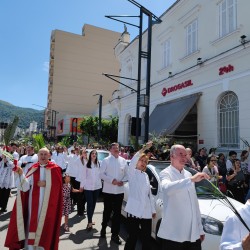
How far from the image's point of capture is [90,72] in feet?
241

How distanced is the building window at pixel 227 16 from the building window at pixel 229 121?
123 inches

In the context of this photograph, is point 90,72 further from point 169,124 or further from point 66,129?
point 169,124

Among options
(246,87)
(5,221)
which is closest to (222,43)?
(246,87)

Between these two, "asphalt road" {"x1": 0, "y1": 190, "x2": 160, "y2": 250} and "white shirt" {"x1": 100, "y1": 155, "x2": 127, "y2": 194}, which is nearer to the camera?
"asphalt road" {"x1": 0, "y1": 190, "x2": 160, "y2": 250}

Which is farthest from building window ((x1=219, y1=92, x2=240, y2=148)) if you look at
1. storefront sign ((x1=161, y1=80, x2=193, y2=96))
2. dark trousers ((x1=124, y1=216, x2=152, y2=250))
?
dark trousers ((x1=124, y1=216, x2=152, y2=250))

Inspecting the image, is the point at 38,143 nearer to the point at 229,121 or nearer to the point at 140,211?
the point at 140,211

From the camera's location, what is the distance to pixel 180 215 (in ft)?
11.4

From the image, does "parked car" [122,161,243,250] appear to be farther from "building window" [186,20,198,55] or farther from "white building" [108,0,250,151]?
"building window" [186,20,198,55]

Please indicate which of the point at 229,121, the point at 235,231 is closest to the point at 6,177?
the point at 235,231

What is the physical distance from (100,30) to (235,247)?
77.9 m

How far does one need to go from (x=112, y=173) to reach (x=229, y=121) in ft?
31.8

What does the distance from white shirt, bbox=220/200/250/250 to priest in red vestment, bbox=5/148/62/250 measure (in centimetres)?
343

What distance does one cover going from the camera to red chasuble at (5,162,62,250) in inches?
188

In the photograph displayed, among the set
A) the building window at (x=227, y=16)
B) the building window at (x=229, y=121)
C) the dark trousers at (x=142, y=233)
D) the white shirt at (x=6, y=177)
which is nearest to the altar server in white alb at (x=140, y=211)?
the dark trousers at (x=142, y=233)
